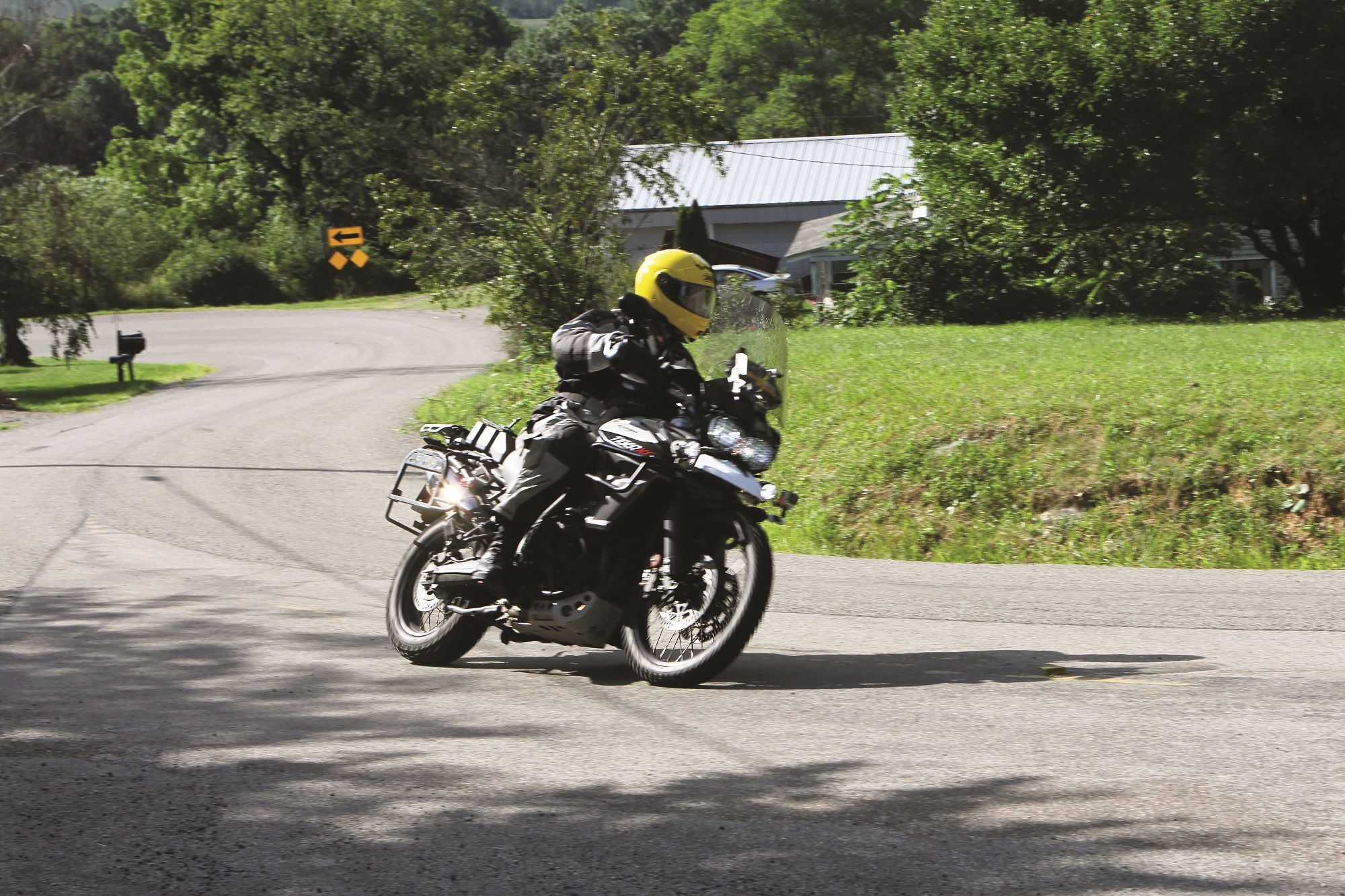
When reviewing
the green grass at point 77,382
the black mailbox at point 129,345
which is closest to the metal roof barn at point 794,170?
the green grass at point 77,382

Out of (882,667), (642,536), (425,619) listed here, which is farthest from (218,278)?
(882,667)

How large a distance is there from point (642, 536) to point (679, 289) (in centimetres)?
110

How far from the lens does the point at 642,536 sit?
6555 mm

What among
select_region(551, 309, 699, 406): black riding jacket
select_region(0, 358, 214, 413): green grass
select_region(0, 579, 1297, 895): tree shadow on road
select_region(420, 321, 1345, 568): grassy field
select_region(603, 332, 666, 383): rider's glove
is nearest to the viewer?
select_region(0, 579, 1297, 895): tree shadow on road

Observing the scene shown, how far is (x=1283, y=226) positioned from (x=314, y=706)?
23227 mm

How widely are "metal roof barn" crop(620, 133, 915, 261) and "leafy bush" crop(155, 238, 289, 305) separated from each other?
1429cm

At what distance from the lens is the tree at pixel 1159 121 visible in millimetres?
22438

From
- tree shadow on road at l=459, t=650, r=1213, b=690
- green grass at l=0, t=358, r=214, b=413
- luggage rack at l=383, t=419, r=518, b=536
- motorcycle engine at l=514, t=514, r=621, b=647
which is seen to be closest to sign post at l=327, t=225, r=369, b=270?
green grass at l=0, t=358, r=214, b=413

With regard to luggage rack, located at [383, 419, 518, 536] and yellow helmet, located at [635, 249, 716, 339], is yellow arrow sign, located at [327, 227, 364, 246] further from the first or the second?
yellow helmet, located at [635, 249, 716, 339]

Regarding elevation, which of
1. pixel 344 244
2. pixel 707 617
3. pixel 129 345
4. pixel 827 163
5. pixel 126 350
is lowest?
pixel 707 617

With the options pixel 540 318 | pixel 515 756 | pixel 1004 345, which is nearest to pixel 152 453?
pixel 540 318

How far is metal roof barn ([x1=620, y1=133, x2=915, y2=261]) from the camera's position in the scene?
56.6 metres

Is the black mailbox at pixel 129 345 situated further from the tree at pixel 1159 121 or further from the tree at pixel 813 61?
A: the tree at pixel 813 61

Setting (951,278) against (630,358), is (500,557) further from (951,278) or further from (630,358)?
(951,278)
